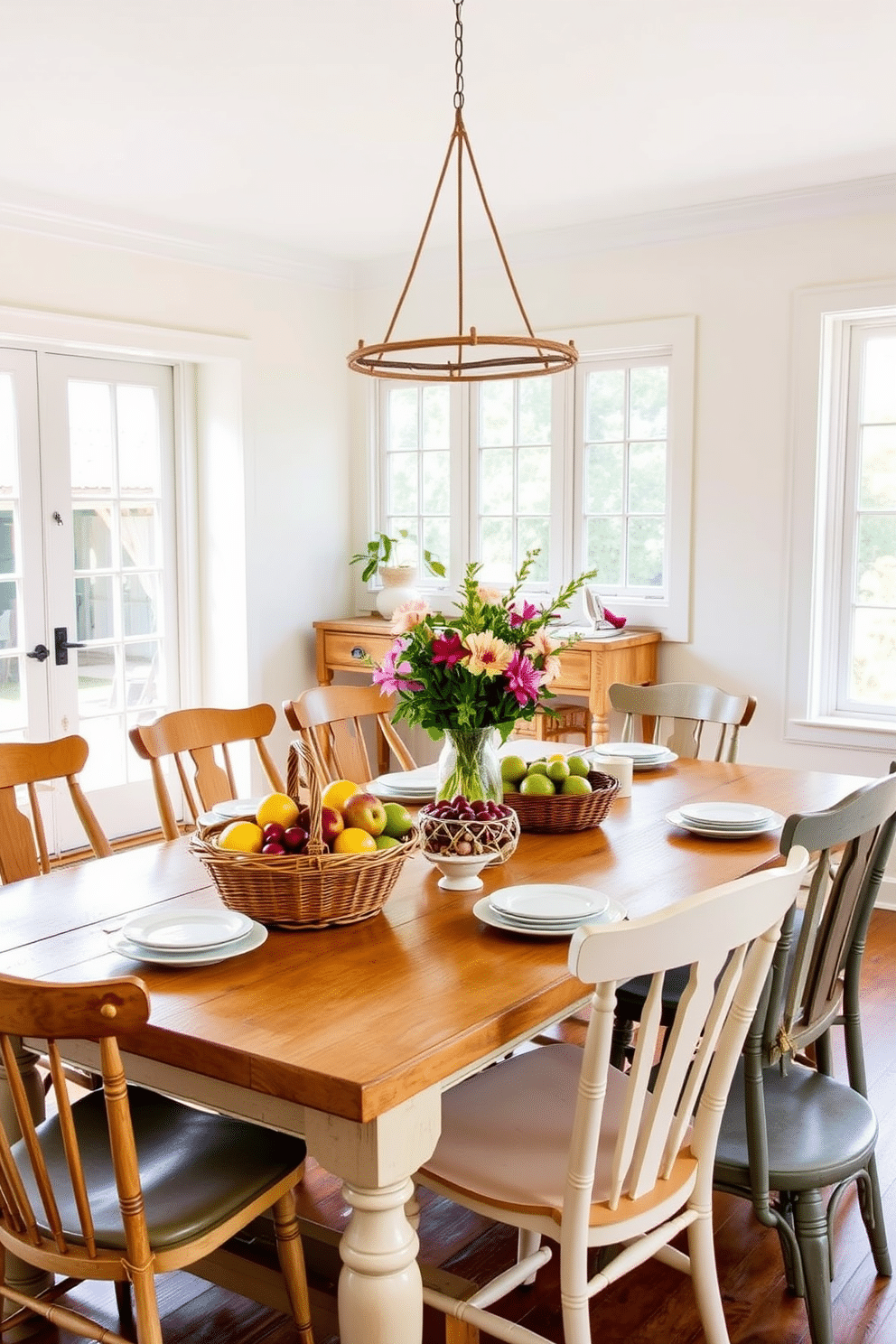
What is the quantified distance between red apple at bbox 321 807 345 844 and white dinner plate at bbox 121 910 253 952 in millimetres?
178

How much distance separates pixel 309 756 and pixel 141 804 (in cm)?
353

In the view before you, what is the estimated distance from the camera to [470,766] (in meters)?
2.42

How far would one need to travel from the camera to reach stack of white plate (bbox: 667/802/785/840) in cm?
260

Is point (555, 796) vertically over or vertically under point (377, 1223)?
over

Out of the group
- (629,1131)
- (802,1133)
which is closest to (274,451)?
(802,1133)

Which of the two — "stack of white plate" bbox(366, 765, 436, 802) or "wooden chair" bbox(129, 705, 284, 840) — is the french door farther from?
"stack of white plate" bbox(366, 765, 436, 802)

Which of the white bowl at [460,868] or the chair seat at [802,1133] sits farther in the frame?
the white bowl at [460,868]

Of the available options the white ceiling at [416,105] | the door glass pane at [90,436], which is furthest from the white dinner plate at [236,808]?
the door glass pane at [90,436]

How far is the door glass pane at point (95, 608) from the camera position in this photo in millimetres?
5094

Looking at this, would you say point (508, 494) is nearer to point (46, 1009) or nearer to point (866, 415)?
point (866, 415)

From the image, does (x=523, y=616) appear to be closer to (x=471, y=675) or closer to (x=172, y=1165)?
(x=471, y=675)

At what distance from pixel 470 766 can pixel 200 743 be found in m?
0.91

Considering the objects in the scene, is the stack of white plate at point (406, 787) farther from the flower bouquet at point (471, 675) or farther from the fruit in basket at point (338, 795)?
the fruit in basket at point (338, 795)

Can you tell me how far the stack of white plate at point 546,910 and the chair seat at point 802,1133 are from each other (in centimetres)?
39
